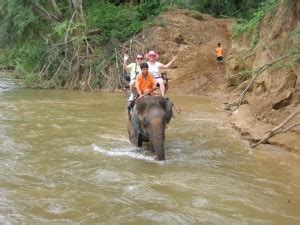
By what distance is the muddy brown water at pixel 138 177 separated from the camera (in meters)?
6.64

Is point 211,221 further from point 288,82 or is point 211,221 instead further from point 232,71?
point 232,71

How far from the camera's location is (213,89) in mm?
21922

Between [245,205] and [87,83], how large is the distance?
18030mm

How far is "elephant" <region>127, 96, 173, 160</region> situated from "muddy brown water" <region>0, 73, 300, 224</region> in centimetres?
34

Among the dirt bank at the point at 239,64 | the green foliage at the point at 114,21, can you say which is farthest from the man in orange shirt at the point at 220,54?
the green foliage at the point at 114,21

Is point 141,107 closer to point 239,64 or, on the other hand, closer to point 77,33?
point 239,64

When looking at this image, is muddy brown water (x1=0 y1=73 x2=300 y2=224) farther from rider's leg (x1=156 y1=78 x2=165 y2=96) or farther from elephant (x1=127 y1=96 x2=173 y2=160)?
rider's leg (x1=156 y1=78 x2=165 y2=96)

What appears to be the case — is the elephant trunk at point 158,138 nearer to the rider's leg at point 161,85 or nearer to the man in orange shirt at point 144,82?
the man in orange shirt at point 144,82

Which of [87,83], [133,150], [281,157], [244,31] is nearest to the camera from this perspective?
[281,157]

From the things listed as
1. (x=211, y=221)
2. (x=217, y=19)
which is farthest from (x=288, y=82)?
(x=217, y=19)

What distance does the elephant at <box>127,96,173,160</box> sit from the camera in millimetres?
9383

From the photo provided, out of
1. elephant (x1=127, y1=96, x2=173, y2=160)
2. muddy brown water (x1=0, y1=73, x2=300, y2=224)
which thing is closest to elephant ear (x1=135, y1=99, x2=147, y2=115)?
elephant (x1=127, y1=96, x2=173, y2=160)

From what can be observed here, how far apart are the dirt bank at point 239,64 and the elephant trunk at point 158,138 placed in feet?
8.76

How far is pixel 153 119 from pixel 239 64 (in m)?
11.3
